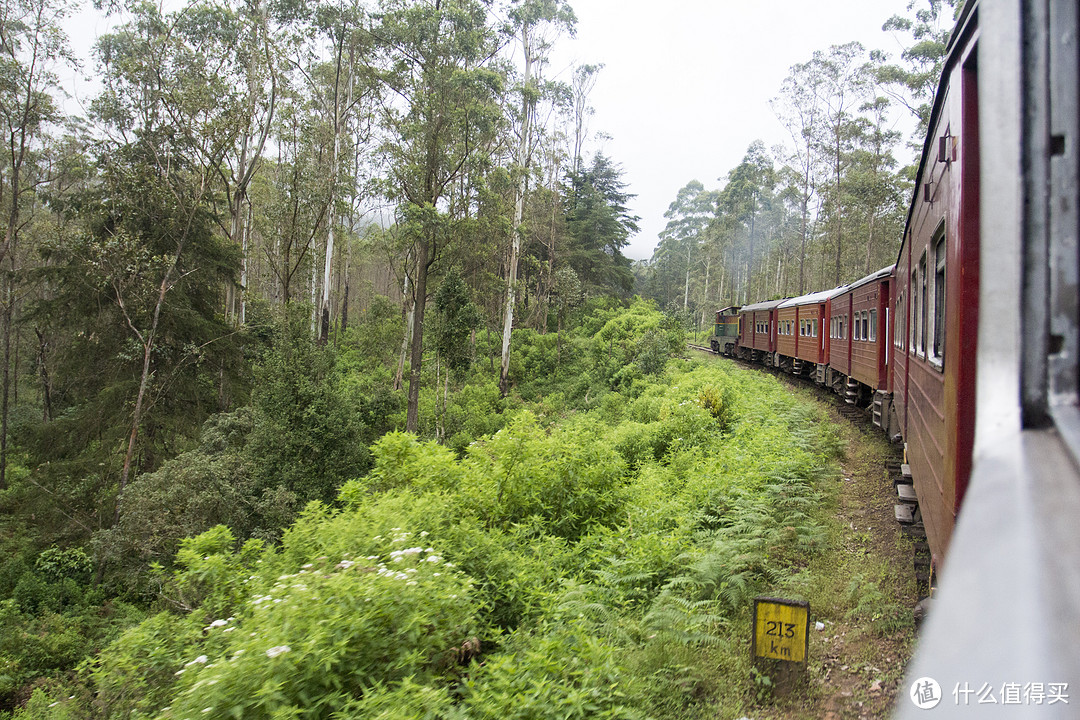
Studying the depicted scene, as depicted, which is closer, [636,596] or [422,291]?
[636,596]

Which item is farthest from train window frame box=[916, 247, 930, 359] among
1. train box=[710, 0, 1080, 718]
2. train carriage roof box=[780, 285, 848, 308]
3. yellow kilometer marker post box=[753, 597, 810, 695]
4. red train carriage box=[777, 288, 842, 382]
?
red train carriage box=[777, 288, 842, 382]

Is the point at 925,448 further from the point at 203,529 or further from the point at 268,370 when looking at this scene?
the point at 268,370

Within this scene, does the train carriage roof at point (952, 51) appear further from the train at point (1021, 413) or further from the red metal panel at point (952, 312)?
the train at point (1021, 413)

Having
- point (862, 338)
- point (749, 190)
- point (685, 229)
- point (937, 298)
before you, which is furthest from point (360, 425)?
point (685, 229)

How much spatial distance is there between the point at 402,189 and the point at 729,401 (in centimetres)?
1165

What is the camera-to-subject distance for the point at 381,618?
437cm

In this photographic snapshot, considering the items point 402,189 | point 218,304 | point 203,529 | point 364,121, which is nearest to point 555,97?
point 364,121

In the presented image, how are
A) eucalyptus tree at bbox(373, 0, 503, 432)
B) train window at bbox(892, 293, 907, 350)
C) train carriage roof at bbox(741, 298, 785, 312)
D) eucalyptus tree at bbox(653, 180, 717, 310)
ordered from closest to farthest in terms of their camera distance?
train window at bbox(892, 293, 907, 350) < eucalyptus tree at bbox(373, 0, 503, 432) < train carriage roof at bbox(741, 298, 785, 312) < eucalyptus tree at bbox(653, 180, 717, 310)

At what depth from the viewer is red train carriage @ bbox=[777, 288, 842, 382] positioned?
15.0m

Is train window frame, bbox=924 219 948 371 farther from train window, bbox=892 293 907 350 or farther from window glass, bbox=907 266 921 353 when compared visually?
train window, bbox=892 293 907 350

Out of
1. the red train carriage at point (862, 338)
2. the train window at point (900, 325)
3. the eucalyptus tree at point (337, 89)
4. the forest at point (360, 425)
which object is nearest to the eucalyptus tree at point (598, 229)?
the forest at point (360, 425)

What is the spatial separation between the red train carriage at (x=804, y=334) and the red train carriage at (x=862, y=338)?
0.58 metres

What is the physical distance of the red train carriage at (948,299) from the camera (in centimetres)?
246

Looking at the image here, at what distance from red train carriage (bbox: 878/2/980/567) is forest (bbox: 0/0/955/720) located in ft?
6.06
